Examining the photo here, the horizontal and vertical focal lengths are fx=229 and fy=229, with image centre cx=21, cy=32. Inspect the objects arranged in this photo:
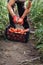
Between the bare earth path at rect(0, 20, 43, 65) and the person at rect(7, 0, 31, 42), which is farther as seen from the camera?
the person at rect(7, 0, 31, 42)

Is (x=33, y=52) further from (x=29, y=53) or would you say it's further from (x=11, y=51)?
(x=11, y=51)

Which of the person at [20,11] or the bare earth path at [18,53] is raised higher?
the person at [20,11]

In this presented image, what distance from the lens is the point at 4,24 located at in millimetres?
6711

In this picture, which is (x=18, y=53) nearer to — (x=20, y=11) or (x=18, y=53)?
(x=18, y=53)

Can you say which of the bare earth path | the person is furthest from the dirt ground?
the person

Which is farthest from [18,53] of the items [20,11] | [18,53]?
[20,11]

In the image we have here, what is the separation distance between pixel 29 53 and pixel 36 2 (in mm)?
3581

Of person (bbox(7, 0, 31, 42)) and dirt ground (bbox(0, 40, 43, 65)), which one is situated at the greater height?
person (bbox(7, 0, 31, 42))

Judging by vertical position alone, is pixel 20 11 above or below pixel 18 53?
above

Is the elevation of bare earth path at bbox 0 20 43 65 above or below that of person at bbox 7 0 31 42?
below

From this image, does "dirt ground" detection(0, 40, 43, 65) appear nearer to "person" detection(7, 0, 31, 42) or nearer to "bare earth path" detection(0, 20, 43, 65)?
"bare earth path" detection(0, 20, 43, 65)

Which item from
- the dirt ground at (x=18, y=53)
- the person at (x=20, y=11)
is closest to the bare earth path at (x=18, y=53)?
the dirt ground at (x=18, y=53)

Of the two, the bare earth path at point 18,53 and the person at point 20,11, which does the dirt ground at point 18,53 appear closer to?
the bare earth path at point 18,53

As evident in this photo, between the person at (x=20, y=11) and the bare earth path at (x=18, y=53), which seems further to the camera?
the person at (x=20, y=11)
